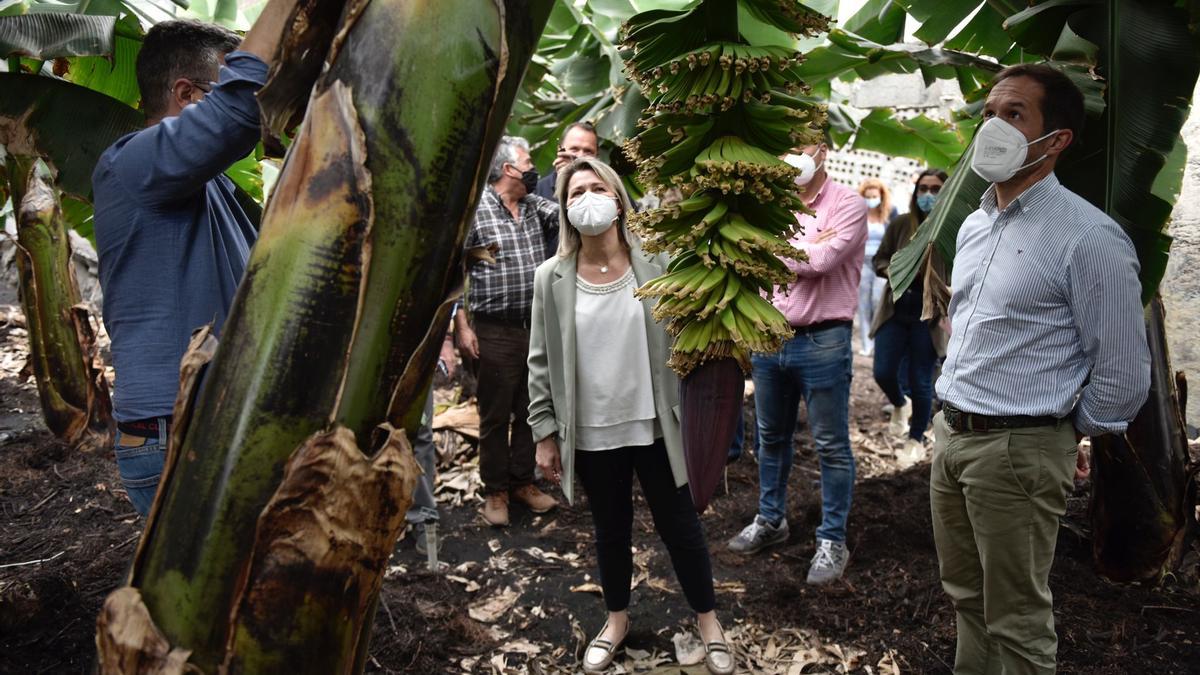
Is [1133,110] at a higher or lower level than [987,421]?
higher

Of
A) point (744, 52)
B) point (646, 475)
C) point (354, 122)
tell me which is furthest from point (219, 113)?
point (646, 475)

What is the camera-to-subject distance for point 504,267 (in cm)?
471

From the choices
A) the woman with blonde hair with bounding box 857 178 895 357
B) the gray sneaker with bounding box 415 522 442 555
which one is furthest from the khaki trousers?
the woman with blonde hair with bounding box 857 178 895 357

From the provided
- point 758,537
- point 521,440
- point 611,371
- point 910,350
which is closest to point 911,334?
point 910,350

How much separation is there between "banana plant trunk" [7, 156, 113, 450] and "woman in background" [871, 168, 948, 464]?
5.08 m

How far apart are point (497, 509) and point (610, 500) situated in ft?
6.38

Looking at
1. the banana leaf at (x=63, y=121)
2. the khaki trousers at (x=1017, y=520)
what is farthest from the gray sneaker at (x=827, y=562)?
the banana leaf at (x=63, y=121)

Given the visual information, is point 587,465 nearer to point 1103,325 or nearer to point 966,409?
point 966,409

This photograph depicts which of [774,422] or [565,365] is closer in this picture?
[565,365]

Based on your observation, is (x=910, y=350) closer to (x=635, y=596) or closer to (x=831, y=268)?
(x=831, y=268)

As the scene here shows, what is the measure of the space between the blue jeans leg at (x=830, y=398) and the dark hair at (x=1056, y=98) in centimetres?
164

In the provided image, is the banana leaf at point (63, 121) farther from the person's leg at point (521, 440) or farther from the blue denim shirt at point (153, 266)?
the person's leg at point (521, 440)

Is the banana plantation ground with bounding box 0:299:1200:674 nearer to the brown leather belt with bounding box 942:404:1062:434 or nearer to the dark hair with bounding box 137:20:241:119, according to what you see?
the brown leather belt with bounding box 942:404:1062:434

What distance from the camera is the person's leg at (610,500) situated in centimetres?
317
